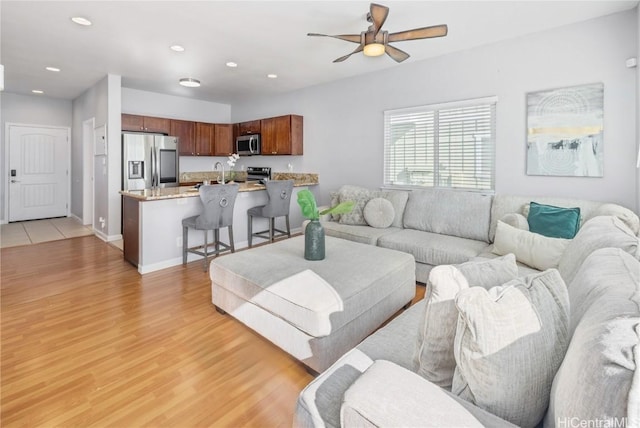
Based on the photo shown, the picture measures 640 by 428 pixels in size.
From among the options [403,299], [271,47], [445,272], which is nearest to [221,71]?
[271,47]

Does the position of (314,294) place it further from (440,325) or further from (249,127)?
(249,127)

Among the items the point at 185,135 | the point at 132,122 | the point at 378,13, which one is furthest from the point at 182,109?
the point at 378,13

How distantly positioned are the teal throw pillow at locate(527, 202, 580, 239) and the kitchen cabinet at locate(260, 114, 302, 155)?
12.8 feet

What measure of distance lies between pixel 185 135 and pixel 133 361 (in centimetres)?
532

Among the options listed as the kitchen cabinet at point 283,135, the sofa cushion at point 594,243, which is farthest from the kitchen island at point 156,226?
the sofa cushion at point 594,243

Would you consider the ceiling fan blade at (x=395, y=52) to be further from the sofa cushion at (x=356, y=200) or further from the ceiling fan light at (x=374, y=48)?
the sofa cushion at (x=356, y=200)

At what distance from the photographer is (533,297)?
3.10 feet

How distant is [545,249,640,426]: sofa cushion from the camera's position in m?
0.58

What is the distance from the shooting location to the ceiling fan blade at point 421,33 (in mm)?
2738

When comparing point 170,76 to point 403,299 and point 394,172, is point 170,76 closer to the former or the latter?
point 394,172

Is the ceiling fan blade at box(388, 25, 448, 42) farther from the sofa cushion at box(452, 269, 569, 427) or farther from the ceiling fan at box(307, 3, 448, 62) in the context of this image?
the sofa cushion at box(452, 269, 569, 427)

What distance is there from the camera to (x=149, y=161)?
569cm

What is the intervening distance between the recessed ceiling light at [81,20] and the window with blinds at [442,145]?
355cm

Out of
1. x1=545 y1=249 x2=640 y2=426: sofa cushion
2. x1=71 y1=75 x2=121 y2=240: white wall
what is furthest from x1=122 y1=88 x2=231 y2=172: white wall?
x1=545 y1=249 x2=640 y2=426: sofa cushion
